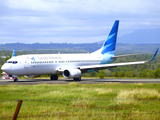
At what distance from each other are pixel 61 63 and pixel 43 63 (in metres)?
3.53

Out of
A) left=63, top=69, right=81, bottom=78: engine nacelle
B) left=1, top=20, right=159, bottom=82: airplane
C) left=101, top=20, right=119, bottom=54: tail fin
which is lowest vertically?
left=63, top=69, right=81, bottom=78: engine nacelle

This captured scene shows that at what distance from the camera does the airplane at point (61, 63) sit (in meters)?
38.6

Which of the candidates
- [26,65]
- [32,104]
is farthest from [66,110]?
[26,65]

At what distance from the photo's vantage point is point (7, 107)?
54.6 feet

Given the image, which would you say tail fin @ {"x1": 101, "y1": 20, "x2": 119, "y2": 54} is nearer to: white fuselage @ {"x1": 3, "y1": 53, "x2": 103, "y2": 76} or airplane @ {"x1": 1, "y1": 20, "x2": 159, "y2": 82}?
airplane @ {"x1": 1, "y1": 20, "x2": 159, "y2": 82}

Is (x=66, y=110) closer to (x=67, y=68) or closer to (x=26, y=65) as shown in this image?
(x=26, y=65)

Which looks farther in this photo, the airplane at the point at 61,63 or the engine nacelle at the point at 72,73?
the engine nacelle at the point at 72,73

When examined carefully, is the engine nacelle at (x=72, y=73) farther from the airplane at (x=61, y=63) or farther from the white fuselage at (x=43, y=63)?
the white fuselage at (x=43, y=63)

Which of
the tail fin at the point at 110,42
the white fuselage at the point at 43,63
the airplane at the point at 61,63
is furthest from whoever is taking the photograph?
the tail fin at the point at 110,42

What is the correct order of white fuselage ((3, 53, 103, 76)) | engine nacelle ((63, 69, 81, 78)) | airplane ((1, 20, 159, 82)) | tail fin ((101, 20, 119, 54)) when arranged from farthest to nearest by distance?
1. tail fin ((101, 20, 119, 54))
2. engine nacelle ((63, 69, 81, 78))
3. airplane ((1, 20, 159, 82))
4. white fuselage ((3, 53, 103, 76))

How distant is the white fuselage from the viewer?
38.2 m

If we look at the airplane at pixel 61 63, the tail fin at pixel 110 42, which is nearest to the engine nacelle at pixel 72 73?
the airplane at pixel 61 63

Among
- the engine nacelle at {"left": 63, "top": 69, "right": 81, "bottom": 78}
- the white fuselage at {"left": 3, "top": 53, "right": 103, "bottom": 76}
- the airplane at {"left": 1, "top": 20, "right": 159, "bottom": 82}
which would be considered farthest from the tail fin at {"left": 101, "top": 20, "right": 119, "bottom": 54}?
the engine nacelle at {"left": 63, "top": 69, "right": 81, "bottom": 78}

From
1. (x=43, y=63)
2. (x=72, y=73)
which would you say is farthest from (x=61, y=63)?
(x=43, y=63)
